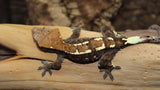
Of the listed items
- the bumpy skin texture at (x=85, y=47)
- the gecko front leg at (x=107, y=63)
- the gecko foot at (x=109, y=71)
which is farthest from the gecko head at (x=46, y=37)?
the gecko foot at (x=109, y=71)

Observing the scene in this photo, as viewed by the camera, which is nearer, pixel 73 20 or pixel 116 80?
pixel 116 80

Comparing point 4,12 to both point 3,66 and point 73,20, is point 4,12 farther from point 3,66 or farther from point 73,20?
point 3,66

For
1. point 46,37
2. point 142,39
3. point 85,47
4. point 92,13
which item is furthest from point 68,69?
point 92,13

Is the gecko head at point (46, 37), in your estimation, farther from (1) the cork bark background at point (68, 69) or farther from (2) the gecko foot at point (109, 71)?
(2) the gecko foot at point (109, 71)

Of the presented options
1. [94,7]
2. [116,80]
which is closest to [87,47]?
[116,80]

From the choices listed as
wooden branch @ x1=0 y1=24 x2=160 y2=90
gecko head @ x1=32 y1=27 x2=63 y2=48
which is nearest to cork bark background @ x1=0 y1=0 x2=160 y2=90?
wooden branch @ x1=0 y1=24 x2=160 y2=90

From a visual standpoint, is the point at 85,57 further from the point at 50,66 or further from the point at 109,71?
the point at 50,66
